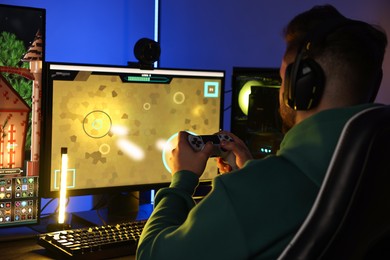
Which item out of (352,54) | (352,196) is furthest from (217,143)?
(352,196)

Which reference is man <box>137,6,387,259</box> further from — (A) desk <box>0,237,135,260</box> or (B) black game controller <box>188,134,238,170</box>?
(A) desk <box>0,237,135,260</box>

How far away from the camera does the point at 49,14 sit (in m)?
1.99

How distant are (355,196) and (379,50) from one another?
0.38 meters

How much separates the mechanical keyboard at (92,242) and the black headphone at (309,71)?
61 centimetres

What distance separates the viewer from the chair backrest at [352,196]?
661mm

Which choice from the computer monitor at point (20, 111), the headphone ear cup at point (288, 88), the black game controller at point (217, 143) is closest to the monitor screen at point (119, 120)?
the computer monitor at point (20, 111)

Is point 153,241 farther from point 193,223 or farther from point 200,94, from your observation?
point 200,94

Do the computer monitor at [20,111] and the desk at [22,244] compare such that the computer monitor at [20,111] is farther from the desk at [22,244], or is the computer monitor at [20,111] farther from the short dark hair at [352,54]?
the short dark hair at [352,54]

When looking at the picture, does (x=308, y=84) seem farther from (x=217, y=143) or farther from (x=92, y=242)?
(x=92, y=242)

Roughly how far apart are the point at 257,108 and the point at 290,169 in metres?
1.09

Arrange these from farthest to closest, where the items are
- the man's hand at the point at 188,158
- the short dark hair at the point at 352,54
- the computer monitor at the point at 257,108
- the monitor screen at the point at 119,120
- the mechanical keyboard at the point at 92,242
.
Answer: the computer monitor at the point at 257,108 → the monitor screen at the point at 119,120 → the mechanical keyboard at the point at 92,242 → the man's hand at the point at 188,158 → the short dark hair at the point at 352,54

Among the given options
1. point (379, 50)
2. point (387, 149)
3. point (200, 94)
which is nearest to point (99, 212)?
point (200, 94)

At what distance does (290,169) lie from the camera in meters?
0.78

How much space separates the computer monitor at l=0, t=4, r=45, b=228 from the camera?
1365 millimetres
